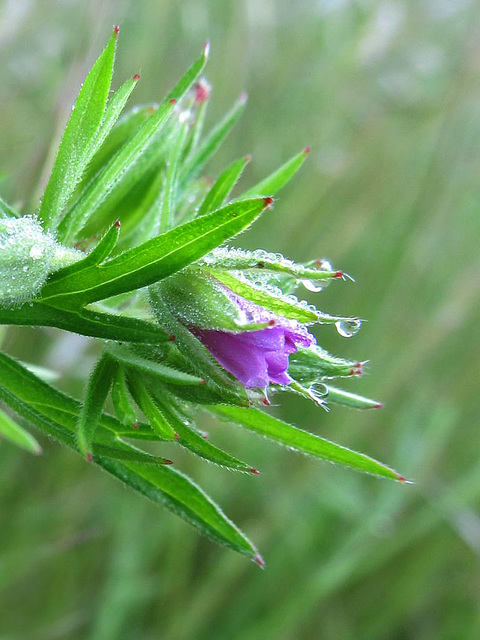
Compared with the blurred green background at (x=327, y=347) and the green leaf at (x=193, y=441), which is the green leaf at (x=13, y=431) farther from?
the blurred green background at (x=327, y=347)

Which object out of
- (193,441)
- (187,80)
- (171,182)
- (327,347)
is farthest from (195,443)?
(327,347)

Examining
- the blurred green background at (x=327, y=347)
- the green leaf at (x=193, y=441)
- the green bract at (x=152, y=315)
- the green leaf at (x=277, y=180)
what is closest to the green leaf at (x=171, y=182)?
the green bract at (x=152, y=315)

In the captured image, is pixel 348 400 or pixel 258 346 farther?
pixel 348 400

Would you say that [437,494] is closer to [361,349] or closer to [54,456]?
[361,349]

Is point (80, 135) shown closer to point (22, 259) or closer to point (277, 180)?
point (22, 259)

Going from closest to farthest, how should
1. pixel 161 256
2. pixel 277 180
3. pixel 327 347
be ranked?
1. pixel 161 256
2. pixel 277 180
3. pixel 327 347

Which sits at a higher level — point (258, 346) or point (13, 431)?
point (258, 346)

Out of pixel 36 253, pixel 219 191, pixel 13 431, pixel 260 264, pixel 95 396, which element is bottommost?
pixel 13 431
